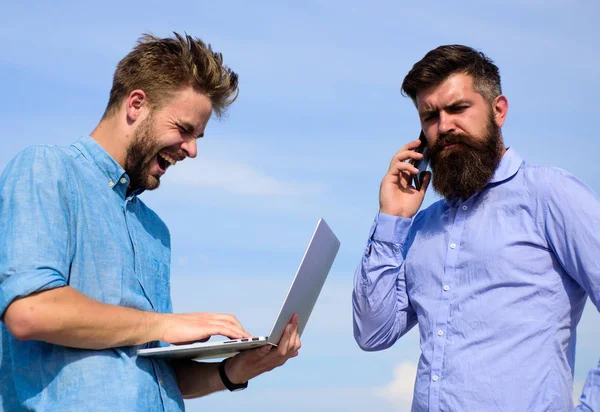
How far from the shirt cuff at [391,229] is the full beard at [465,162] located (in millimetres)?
291

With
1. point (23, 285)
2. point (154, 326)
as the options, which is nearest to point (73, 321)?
point (23, 285)

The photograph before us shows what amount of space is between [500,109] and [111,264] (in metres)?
2.48

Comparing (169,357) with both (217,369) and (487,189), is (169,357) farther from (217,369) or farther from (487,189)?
(487,189)

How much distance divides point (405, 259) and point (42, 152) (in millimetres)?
2177

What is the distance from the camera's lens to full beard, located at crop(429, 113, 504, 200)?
4.20 meters

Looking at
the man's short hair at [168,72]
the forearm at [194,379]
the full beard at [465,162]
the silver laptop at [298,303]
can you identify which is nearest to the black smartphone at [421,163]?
the full beard at [465,162]

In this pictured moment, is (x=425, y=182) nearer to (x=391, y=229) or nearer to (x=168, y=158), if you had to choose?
(x=391, y=229)

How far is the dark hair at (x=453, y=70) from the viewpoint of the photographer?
174 inches

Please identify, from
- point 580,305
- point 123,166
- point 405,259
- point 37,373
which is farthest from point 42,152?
point 580,305

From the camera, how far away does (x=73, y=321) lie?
125 inches

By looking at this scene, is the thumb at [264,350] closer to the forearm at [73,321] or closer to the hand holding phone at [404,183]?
the forearm at [73,321]

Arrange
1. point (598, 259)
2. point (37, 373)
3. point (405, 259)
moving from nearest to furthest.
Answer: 1. point (37, 373)
2. point (598, 259)
3. point (405, 259)

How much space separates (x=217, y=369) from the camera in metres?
4.19

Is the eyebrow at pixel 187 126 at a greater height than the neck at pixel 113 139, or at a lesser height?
greater
